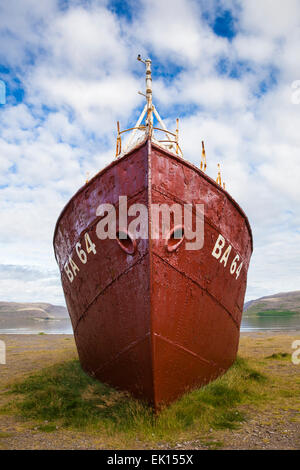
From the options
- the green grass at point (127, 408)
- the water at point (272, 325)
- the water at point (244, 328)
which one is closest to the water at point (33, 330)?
the water at point (244, 328)

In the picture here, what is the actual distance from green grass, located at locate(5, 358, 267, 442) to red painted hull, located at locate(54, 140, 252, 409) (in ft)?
0.59

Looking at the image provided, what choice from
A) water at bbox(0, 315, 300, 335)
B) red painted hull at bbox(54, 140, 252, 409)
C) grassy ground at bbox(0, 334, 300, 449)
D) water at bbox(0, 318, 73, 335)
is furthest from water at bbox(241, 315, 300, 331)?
red painted hull at bbox(54, 140, 252, 409)

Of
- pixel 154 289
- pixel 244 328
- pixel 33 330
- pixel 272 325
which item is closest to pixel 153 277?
pixel 154 289

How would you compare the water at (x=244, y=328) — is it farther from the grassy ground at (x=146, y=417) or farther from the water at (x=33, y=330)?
the grassy ground at (x=146, y=417)

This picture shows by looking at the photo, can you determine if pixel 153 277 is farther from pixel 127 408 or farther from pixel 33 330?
pixel 33 330

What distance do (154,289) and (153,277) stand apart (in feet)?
0.56

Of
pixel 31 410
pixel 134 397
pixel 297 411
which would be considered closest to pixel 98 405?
pixel 134 397

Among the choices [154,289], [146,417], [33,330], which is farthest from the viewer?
[33,330]

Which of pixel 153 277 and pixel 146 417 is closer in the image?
pixel 146 417

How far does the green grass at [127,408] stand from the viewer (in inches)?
168

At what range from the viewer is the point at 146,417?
4.42m

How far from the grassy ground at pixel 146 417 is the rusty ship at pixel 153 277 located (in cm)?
27
